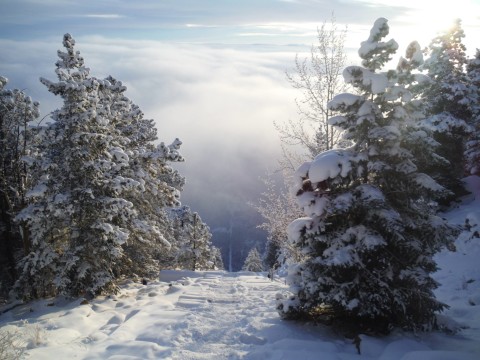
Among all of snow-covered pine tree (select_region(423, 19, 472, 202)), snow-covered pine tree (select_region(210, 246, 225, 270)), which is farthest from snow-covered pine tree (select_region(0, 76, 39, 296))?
snow-covered pine tree (select_region(210, 246, 225, 270))

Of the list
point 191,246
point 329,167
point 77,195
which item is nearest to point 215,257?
point 191,246

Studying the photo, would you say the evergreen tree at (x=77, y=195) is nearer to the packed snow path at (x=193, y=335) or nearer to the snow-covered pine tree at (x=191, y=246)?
the packed snow path at (x=193, y=335)

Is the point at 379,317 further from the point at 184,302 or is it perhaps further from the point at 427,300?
the point at 184,302

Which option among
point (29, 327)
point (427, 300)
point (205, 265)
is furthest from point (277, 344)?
point (205, 265)

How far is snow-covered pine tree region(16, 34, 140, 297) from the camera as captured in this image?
421 inches

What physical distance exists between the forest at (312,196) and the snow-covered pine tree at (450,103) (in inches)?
13.3

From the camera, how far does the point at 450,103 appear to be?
845 inches

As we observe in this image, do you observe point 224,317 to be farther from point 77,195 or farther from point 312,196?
point 77,195

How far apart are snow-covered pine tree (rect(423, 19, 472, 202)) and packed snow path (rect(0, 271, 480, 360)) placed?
14098 millimetres

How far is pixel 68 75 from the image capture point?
438 inches

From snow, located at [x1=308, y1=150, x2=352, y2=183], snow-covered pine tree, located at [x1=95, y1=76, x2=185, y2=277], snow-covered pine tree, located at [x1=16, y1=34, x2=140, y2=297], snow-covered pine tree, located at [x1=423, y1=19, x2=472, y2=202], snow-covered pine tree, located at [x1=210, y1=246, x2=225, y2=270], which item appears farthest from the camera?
snow-covered pine tree, located at [x1=210, y1=246, x2=225, y2=270]

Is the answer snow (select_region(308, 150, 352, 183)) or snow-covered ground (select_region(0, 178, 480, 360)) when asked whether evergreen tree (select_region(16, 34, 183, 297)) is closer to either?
snow-covered ground (select_region(0, 178, 480, 360))

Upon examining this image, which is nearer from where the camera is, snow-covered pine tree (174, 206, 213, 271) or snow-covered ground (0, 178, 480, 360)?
snow-covered ground (0, 178, 480, 360)

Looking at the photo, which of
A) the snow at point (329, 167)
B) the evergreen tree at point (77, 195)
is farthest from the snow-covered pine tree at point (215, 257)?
the snow at point (329, 167)
